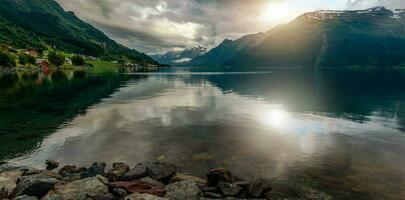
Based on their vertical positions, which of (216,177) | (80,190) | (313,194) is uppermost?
(80,190)

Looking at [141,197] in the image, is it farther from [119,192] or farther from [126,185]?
[126,185]

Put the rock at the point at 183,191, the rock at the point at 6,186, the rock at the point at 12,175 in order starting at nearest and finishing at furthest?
the rock at the point at 183,191, the rock at the point at 6,186, the rock at the point at 12,175

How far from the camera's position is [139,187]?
23547 mm

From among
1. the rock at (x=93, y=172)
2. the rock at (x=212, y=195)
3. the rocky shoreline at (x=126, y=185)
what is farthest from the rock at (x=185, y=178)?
the rock at (x=93, y=172)

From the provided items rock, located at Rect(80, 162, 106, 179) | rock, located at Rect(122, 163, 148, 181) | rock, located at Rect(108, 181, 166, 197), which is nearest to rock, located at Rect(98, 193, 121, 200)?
rock, located at Rect(108, 181, 166, 197)

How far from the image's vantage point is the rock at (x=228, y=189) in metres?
23.2

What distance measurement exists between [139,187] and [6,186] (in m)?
10.2

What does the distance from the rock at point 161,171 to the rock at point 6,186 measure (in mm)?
10499

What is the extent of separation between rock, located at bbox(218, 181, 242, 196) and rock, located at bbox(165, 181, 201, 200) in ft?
6.62

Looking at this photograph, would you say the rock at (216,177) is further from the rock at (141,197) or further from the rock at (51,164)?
the rock at (51,164)

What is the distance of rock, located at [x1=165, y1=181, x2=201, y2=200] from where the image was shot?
866 inches

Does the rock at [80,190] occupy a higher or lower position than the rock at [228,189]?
higher

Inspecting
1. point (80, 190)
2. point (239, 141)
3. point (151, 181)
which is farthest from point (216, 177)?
point (239, 141)

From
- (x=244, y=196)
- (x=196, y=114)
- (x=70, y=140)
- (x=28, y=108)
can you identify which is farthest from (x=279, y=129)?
(x=28, y=108)
